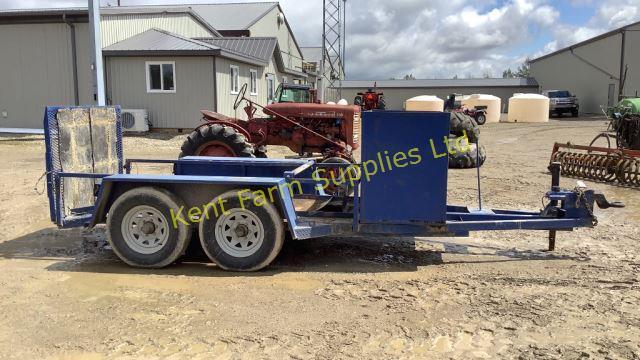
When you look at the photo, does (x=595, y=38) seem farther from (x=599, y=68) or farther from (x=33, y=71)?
(x=33, y=71)

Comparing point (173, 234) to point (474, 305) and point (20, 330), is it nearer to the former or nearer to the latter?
point (20, 330)

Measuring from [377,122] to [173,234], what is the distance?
8.13 ft

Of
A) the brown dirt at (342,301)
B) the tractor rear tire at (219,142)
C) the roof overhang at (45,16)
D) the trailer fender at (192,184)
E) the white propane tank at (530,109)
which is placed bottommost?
the brown dirt at (342,301)

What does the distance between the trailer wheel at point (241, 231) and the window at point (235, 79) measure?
1773 cm

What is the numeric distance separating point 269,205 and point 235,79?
18.5 m

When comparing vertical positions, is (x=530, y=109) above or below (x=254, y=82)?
below

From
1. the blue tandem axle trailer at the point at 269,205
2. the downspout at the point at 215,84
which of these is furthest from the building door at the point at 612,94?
the blue tandem axle trailer at the point at 269,205

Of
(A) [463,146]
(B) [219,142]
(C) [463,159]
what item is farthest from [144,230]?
(C) [463,159]

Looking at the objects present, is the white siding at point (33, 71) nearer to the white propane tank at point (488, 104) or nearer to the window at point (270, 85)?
the window at point (270, 85)

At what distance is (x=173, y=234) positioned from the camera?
5.96 m

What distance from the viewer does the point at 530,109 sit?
37.7 metres

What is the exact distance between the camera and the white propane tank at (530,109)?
37.5m

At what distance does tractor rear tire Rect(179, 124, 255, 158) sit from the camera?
435 inches

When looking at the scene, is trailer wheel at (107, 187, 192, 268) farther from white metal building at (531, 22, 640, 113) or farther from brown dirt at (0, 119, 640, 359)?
white metal building at (531, 22, 640, 113)
